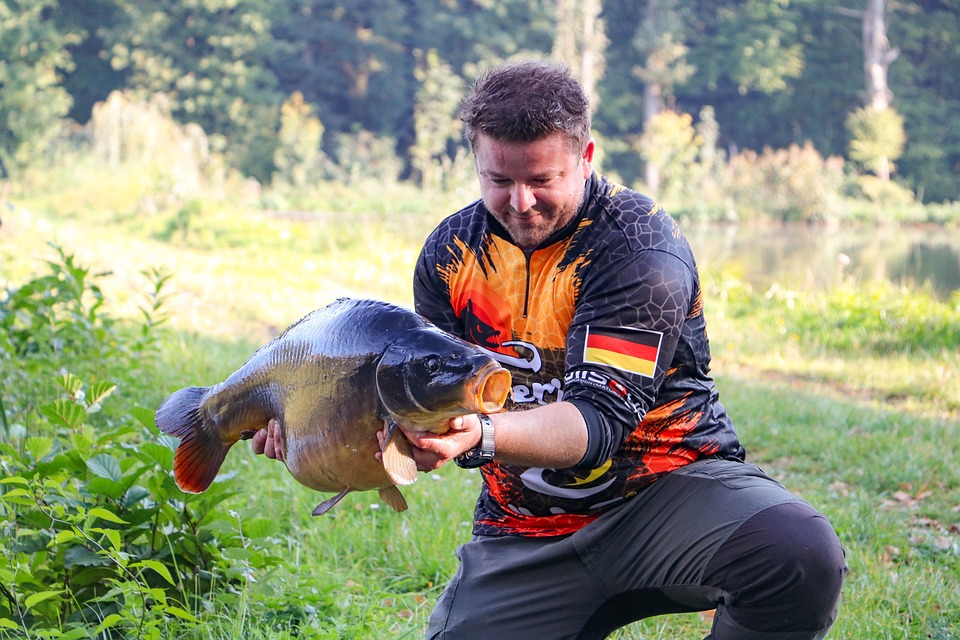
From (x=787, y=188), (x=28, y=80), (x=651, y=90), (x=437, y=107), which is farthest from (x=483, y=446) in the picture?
(x=651, y=90)

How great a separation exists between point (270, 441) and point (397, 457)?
1.86 ft

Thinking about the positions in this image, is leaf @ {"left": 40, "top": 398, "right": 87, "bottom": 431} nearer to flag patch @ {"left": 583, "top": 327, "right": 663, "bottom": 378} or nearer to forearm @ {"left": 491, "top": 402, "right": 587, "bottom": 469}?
forearm @ {"left": 491, "top": 402, "right": 587, "bottom": 469}

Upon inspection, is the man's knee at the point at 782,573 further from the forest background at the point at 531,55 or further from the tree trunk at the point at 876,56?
the tree trunk at the point at 876,56

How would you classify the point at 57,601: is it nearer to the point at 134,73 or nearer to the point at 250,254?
the point at 250,254

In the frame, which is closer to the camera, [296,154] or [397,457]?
[397,457]

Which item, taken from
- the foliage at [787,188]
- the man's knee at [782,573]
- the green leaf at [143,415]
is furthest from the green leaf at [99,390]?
the foliage at [787,188]

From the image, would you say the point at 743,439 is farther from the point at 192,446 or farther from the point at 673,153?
the point at 673,153

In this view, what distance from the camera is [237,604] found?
283cm

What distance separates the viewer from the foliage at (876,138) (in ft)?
113

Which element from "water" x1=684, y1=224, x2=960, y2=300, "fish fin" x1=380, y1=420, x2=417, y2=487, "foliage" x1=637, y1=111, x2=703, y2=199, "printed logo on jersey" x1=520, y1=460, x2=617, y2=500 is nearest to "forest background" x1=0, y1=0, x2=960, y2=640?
"foliage" x1=637, y1=111, x2=703, y2=199

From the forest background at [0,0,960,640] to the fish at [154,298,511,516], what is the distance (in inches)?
8.7

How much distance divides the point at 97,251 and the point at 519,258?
970 cm

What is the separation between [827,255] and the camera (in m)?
19.9

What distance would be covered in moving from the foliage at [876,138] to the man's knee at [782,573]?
34785mm
